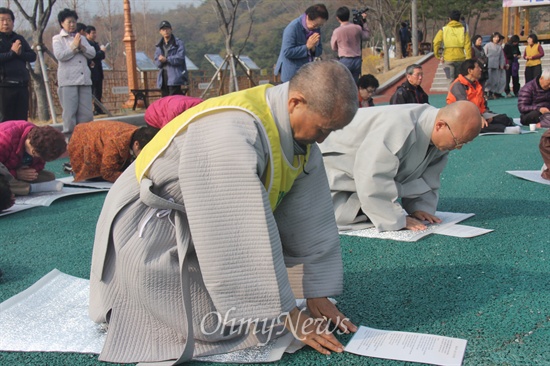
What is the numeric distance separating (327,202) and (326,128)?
44 centimetres

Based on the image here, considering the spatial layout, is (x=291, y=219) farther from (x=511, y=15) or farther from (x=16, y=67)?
(x=511, y=15)

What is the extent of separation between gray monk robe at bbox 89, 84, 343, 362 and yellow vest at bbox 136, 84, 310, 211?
0.08 ft

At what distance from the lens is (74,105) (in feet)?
23.6

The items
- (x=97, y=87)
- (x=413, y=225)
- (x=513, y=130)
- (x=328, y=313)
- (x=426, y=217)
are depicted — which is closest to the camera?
(x=328, y=313)

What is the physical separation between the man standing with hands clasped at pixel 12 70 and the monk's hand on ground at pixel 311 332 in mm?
5511

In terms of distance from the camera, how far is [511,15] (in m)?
24.7

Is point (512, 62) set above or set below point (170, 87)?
above

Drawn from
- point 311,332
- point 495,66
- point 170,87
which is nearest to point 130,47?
point 170,87

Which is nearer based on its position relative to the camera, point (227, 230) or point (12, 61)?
point (227, 230)

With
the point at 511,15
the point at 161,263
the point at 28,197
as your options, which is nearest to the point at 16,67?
the point at 28,197

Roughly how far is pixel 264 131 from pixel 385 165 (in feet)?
5.90

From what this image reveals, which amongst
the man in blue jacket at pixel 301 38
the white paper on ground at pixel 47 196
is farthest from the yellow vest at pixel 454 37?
the white paper on ground at pixel 47 196

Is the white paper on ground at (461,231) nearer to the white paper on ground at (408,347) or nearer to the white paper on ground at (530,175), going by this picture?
the white paper on ground at (408,347)

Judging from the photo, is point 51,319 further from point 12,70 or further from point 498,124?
point 498,124
